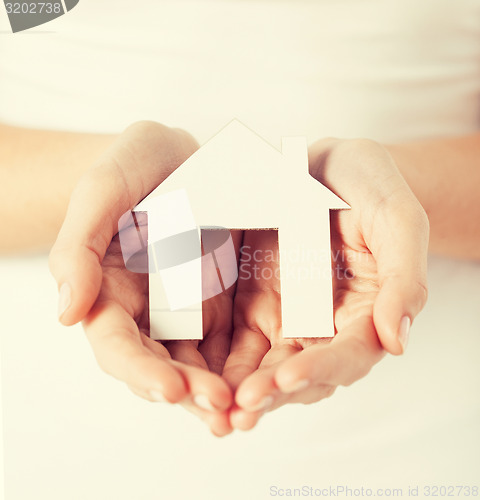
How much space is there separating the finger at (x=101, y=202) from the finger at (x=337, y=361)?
228 millimetres

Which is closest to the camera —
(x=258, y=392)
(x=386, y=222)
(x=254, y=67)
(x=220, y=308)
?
(x=258, y=392)

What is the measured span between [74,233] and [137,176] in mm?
149

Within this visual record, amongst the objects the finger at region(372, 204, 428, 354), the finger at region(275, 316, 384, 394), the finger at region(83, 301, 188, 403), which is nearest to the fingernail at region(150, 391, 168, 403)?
the finger at region(83, 301, 188, 403)

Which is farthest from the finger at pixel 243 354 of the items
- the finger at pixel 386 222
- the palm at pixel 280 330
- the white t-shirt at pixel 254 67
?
the white t-shirt at pixel 254 67

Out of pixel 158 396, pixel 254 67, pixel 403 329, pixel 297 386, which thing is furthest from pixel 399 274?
pixel 254 67

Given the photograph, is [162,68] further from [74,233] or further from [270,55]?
[74,233]

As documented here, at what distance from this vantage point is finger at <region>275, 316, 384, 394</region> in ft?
1.57

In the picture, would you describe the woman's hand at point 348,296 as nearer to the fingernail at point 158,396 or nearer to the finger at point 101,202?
the fingernail at point 158,396

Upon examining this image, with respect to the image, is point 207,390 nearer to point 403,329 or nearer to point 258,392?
point 258,392

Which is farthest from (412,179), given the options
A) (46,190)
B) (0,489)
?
(0,489)

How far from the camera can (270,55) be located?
93 centimetres

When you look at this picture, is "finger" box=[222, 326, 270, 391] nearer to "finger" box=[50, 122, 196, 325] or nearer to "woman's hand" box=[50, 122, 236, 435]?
"woman's hand" box=[50, 122, 236, 435]

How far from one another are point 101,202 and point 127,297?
12 cm

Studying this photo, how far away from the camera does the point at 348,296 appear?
0.69m
